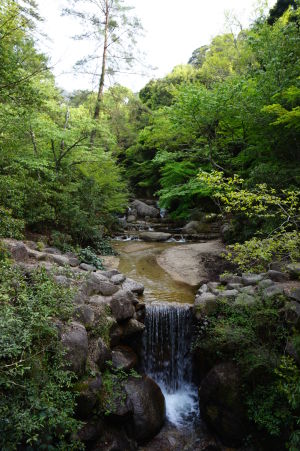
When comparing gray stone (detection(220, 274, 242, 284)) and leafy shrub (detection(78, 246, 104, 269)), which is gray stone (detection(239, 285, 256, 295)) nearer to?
gray stone (detection(220, 274, 242, 284))

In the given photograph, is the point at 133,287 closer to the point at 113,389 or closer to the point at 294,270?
the point at 113,389

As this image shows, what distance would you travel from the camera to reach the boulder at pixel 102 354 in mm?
4441

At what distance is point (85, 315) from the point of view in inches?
183

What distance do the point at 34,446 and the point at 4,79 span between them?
16.3 ft

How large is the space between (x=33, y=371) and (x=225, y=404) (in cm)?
350

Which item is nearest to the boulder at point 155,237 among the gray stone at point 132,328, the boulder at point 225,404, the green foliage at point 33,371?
the gray stone at point 132,328

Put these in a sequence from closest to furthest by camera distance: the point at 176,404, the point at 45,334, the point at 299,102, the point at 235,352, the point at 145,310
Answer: the point at 45,334, the point at 235,352, the point at 176,404, the point at 145,310, the point at 299,102

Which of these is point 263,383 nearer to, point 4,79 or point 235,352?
point 235,352

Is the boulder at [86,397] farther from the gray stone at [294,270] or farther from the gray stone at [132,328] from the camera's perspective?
the gray stone at [294,270]

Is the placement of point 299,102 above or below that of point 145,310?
above

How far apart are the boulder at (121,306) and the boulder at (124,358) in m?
0.58

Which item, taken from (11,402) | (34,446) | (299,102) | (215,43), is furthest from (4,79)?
(215,43)

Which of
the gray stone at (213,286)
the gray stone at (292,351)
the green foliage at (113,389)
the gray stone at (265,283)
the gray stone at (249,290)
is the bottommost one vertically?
the green foliage at (113,389)

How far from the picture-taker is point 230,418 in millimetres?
4727
